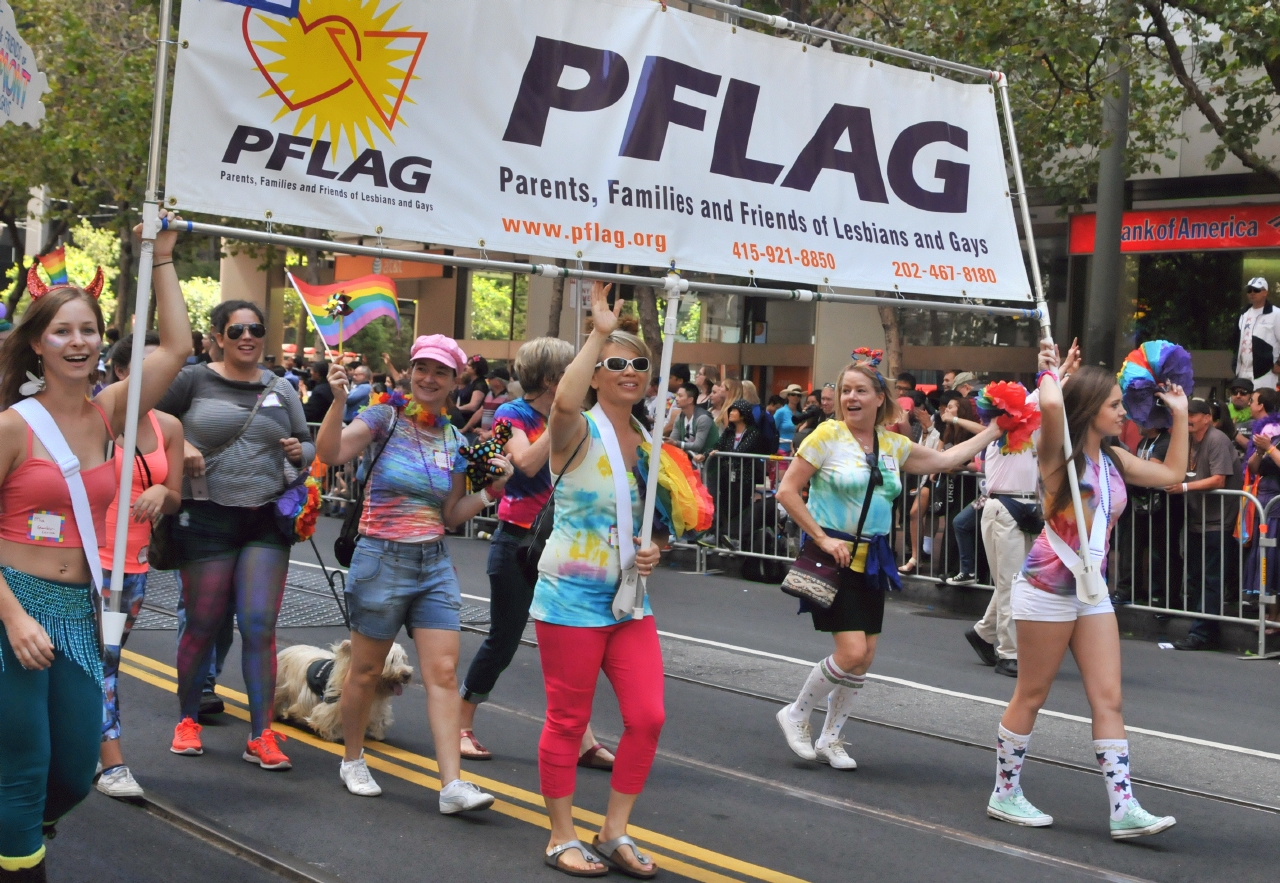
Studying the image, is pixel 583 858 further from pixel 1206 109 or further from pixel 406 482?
pixel 1206 109

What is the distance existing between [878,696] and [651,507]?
3881 mm

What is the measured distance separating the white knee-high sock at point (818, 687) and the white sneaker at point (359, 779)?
2.03m

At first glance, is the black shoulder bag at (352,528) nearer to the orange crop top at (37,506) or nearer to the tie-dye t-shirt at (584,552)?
the tie-dye t-shirt at (584,552)

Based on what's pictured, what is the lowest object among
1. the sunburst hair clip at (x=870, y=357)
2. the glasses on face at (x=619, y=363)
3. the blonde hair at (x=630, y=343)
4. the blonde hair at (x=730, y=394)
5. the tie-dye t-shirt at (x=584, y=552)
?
the tie-dye t-shirt at (x=584, y=552)

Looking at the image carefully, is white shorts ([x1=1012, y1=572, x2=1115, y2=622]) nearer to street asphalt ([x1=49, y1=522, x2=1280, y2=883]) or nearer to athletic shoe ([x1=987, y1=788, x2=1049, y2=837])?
athletic shoe ([x1=987, y1=788, x2=1049, y2=837])

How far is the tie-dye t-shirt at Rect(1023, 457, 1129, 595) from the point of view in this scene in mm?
5582

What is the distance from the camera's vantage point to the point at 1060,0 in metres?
14.1

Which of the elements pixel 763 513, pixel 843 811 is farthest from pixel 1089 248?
pixel 843 811

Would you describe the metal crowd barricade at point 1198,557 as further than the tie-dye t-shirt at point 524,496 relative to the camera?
Yes

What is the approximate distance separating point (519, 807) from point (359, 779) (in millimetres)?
671

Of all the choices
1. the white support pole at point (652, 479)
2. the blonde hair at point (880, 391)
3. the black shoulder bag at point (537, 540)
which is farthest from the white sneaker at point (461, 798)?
the blonde hair at point (880, 391)

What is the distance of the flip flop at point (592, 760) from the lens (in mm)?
6539

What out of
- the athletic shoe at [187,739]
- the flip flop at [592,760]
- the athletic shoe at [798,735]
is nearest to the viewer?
the athletic shoe at [187,739]

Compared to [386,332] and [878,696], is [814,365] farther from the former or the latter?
[878,696]
